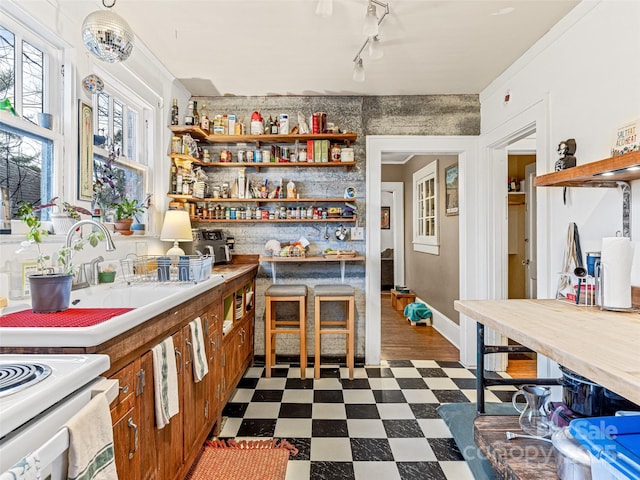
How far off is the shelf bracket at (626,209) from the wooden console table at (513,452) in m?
1.03

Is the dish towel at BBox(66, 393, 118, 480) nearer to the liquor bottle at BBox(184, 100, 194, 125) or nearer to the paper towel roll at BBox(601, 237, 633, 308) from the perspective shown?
the paper towel roll at BBox(601, 237, 633, 308)

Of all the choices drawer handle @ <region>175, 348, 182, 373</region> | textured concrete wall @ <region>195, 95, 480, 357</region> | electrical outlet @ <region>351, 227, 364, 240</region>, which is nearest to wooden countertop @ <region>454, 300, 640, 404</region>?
drawer handle @ <region>175, 348, 182, 373</region>

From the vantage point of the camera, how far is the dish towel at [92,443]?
0.78 m

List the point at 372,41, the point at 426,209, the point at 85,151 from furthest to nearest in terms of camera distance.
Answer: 1. the point at 426,209
2. the point at 372,41
3. the point at 85,151

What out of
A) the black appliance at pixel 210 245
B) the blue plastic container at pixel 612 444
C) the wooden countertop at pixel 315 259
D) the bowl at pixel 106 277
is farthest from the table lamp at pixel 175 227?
the blue plastic container at pixel 612 444

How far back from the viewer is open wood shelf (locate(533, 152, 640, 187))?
1.35 metres

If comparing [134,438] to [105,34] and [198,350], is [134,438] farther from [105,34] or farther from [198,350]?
[105,34]

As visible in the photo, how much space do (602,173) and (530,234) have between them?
2.80 m

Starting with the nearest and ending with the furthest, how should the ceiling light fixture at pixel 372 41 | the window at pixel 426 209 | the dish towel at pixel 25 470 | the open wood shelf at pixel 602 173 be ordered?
the dish towel at pixel 25 470, the open wood shelf at pixel 602 173, the ceiling light fixture at pixel 372 41, the window at pixel 426 209

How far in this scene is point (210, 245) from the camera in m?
3.07

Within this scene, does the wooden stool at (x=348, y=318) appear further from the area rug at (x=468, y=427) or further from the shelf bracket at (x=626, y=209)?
the shelf bracket at (x=626, y=209)

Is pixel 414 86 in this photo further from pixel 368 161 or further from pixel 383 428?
pixel 383 428

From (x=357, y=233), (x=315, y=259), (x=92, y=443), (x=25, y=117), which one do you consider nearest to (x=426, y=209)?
(x=357, y=233)

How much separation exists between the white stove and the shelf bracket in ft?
7.21
